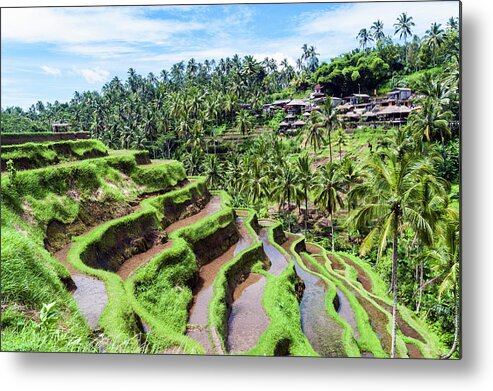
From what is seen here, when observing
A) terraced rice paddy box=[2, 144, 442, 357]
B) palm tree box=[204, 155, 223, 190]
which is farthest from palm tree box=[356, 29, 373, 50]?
palm tree box=[204, 155, 223, 190]

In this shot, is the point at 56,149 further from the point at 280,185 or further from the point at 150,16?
the point at 280,185

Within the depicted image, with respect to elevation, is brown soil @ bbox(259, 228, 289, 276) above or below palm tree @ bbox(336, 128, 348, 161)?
below

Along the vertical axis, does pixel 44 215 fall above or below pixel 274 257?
above

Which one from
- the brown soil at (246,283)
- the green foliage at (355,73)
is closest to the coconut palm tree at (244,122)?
the green foliage at (355,73)

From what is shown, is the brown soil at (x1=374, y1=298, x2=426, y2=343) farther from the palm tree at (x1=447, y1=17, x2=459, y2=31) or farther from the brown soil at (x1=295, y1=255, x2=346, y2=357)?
the palm tree at (x1=447, y1=17, x2=459, y2=31)

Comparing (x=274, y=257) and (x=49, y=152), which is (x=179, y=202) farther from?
(x=49, y=152)

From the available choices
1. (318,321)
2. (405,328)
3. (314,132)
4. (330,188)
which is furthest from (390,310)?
(330,188)

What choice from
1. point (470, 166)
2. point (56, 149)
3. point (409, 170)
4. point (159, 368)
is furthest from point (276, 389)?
point (56, 149)
